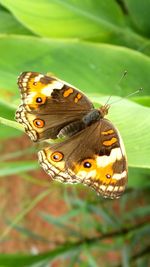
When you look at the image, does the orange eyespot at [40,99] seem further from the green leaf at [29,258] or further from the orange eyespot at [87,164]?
the green leaf at [29,258]

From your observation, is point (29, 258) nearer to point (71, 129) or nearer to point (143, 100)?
point (71, 129)

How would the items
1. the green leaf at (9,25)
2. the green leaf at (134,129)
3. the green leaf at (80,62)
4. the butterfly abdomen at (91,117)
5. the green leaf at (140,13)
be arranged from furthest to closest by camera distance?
1. the green leaf at (9,25)
2. the green leaf at (140,13)
3. the green leaf at (80,62)
4. the butterfly abdomen at (91,117)
5. the green leaf at (134,129)

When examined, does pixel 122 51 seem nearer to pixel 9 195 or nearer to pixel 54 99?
pixel 54 99

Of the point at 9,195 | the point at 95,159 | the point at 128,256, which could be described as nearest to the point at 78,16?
the point at 95,159

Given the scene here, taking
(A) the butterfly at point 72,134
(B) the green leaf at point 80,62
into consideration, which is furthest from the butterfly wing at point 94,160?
(B) the green leaf at point 80,62

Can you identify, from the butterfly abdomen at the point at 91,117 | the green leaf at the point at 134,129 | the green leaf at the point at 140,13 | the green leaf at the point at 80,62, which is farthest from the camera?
the green leaf at the point at 140,13

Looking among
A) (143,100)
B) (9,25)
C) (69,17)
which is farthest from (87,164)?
(9,25)
